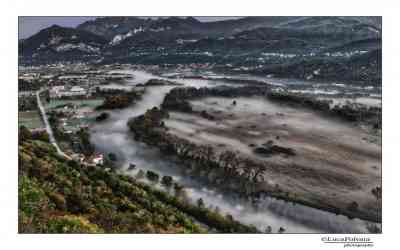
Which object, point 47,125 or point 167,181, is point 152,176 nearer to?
point 167,181

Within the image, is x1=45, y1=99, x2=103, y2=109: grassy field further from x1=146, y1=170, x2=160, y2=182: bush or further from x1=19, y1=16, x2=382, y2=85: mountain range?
x1=146, y1=170, x2=160, y2=182: bush

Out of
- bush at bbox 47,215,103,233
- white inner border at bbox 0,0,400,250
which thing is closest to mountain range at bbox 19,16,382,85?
white inner border at bbox 0,0,400,250

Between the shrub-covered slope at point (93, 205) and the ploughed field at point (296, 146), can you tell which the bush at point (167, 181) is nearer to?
the shrub-covered slope at point (93, 205)

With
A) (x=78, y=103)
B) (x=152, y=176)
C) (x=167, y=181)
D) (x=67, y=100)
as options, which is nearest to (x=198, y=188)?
(x=167, y=181)
